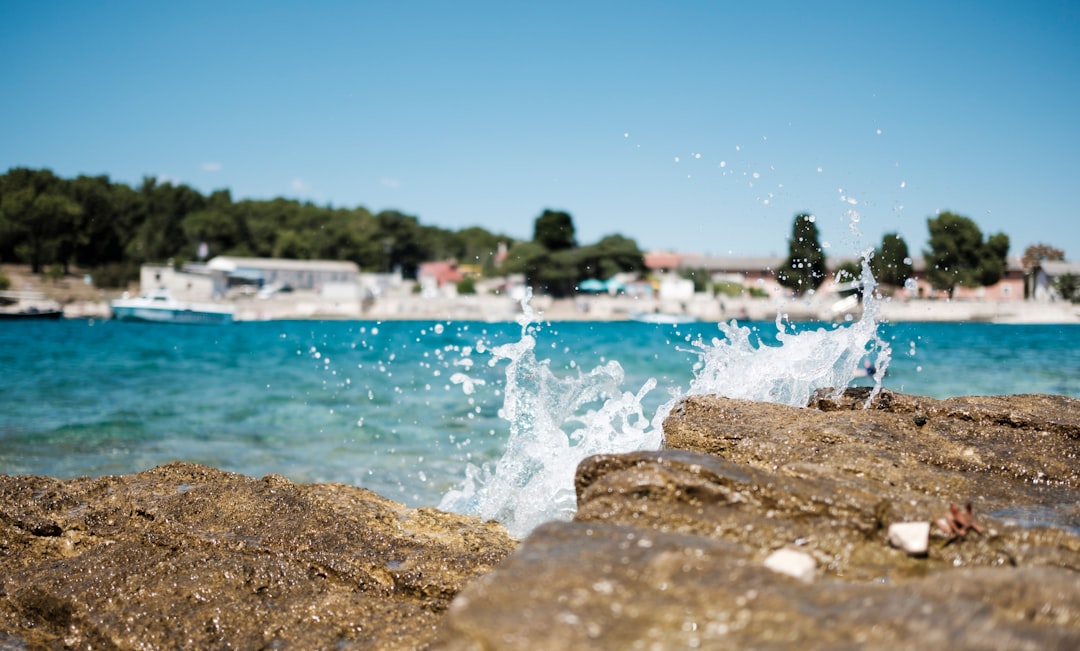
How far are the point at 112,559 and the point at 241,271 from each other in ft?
344

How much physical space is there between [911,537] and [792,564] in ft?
2.41

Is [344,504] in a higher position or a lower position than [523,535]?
higher

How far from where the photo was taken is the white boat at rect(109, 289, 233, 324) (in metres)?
75.0

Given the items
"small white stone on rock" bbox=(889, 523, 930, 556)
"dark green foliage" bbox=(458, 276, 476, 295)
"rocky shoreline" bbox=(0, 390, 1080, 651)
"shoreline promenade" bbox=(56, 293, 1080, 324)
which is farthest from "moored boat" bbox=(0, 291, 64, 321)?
"small white stone on rock" bbox=(889, 523, 930, 556)

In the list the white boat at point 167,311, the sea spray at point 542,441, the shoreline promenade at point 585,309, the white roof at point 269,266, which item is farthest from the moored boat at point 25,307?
the sea spray at point 542,441

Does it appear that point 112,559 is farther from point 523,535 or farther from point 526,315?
point 526,315

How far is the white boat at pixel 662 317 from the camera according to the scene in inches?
3612

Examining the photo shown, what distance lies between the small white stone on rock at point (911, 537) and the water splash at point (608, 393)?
3.07 m

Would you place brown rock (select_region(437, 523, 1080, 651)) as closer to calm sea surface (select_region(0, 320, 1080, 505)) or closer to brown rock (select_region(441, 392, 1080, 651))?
brown rock (select_region(441, 392, 1080, 651))

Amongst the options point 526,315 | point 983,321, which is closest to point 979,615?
point 526,315

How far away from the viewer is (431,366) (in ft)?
89.7

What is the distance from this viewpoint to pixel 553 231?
119 metres

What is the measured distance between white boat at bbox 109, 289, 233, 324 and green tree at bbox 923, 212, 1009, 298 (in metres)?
74.6

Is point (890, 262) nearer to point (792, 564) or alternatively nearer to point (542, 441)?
point (542, 441)
